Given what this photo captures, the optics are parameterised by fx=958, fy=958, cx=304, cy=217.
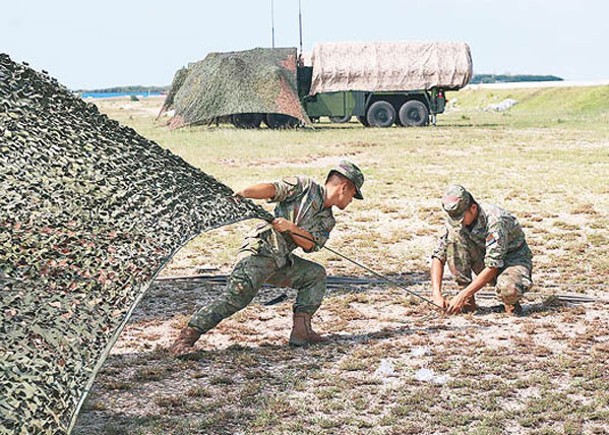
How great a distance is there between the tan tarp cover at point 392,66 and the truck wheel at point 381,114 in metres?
Answer: 0.83

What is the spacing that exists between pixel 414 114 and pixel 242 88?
19.3 feet

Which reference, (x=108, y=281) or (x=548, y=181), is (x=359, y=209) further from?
(x=108, y=281)

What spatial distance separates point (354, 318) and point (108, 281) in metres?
2.88

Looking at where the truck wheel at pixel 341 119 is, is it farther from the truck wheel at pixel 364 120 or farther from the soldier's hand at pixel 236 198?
the soldier's hand at pixel 236 198

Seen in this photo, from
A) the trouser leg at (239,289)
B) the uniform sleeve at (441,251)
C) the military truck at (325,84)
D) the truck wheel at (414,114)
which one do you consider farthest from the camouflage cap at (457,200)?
the truck wheel at (414,114)

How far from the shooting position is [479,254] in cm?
712

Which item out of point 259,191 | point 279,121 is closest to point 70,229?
point 259,191

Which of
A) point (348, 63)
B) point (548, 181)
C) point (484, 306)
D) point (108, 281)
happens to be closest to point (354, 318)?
point (484, 306)

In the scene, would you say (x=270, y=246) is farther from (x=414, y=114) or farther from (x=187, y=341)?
(x=414, y=114)

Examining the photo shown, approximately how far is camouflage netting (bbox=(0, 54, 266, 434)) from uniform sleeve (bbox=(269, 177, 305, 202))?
0.16 m

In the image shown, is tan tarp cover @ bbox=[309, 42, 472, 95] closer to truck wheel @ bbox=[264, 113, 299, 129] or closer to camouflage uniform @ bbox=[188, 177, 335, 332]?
truck wheel @ bbox=[264, 113, 299, 129]

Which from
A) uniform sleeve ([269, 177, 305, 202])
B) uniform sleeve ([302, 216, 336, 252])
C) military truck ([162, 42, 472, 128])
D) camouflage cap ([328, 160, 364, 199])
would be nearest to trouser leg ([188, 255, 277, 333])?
uniform sleeve ([302, 216, 336, 252])

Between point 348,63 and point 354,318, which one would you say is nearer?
point 354,318

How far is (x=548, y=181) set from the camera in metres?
14.1
